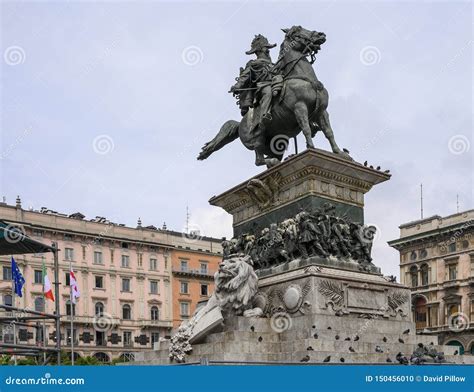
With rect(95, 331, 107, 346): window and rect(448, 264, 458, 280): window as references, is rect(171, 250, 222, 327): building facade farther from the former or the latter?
rect(448, 264, 458, 280): window

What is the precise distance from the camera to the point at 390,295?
1603cm

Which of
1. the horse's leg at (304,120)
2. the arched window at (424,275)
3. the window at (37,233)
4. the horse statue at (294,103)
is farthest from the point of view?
the arched window at (424,275)

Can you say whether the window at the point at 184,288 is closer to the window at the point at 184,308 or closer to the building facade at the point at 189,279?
the building facade at the point at 189,279

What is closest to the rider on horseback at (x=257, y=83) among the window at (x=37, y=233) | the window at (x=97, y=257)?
the window at (x=37, y=233)

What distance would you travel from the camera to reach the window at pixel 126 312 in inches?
3012

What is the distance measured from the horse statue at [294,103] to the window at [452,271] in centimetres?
5881

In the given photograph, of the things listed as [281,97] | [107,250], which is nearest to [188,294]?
[107,250]

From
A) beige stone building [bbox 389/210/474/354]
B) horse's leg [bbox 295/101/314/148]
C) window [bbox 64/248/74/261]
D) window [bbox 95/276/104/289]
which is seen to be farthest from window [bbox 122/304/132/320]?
horse's leg [bbox 295/101/314/148]

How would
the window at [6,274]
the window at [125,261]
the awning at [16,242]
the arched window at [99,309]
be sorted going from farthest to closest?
the window at [125,261], the arched window at [99,309], the window at [6,274], the awning at [16,242]

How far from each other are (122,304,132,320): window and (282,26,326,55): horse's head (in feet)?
204

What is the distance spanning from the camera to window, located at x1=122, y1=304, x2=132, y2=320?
76500 millimetres

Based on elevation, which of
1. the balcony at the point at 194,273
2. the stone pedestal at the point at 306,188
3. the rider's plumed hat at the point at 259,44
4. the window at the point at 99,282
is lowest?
the window at the point at 99,282

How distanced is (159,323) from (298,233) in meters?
64.3

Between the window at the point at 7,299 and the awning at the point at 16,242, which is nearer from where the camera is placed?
the awning at the point at 16,242
